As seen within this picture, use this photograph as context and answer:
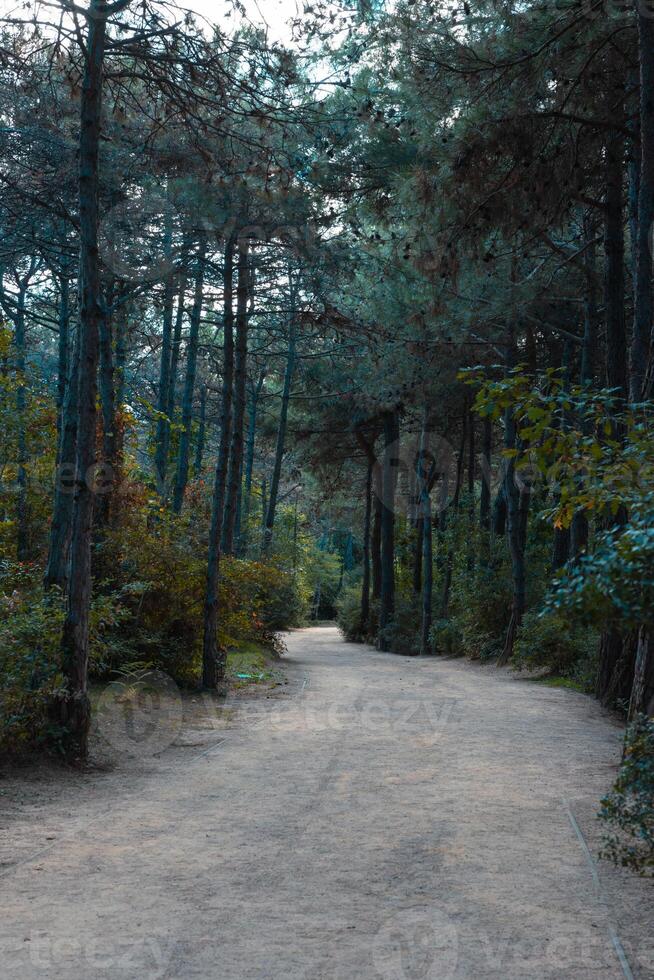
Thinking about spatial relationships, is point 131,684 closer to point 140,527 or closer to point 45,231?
point 140,527

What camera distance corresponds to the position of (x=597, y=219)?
1482 centimetres

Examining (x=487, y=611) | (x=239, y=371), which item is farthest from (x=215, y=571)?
(x=487, y=611)

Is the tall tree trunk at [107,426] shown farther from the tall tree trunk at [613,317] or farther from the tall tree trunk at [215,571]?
the tall tree trunk at [613,317]

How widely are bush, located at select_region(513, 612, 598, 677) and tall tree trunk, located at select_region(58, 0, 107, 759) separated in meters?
10.5

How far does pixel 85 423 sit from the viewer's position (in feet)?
27.4

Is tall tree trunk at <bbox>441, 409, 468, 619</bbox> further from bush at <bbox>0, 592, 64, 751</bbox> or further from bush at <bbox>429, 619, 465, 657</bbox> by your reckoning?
bush at <bbox>0, 592, 64, 751</bbox>

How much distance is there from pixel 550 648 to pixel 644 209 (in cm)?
1019

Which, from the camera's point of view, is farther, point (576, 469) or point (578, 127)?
point (578, 127)

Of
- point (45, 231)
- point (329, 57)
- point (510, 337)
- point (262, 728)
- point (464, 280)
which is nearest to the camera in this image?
point (329, 57)

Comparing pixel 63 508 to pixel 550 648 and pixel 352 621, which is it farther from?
pixel 352 621

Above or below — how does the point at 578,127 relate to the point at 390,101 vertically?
below

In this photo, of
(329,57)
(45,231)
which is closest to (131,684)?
(45,231)

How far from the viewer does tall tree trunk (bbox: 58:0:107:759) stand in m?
8.05

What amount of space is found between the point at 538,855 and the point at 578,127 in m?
8.36
